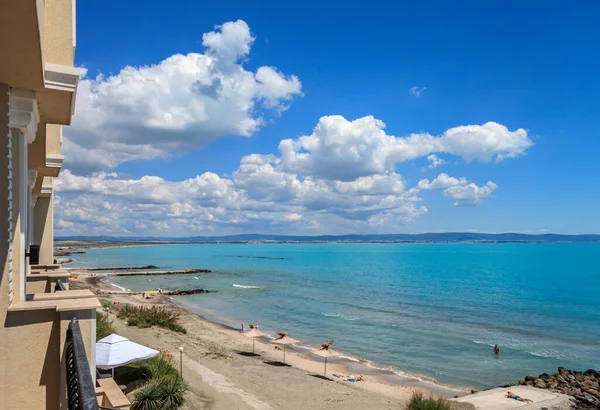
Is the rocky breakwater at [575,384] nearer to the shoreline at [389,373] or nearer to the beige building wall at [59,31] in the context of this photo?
the shoreline at [389,373]

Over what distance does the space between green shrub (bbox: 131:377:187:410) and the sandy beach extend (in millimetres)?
817

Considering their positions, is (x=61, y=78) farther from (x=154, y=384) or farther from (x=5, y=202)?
(x=154, y=384)

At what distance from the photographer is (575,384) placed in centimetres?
2309

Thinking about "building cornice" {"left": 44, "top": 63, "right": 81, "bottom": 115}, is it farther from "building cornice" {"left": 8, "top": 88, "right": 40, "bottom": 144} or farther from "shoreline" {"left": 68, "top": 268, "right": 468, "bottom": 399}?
"shoreline" {"left": 68, "top": 268, "right": 468, "bottom": 399}

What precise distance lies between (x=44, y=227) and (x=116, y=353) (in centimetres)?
430

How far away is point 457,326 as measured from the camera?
3959cm

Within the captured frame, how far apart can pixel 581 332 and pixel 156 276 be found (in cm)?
6670

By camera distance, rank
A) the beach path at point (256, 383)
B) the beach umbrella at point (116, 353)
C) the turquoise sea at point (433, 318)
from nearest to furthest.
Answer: the beach umbrella at point (116, 353)
the beach path at point (256, 383)
the turquoise sea at point (433, 318)

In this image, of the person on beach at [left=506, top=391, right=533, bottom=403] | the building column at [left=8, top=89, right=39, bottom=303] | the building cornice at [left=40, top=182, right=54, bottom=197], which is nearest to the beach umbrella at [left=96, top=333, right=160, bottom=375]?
the building cornice at [left=40, top=182, right=54, bottom=197]

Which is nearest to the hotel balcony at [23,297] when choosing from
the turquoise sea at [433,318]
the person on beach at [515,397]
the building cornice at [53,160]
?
the building cornice at [53,160]

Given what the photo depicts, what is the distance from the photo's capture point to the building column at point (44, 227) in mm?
13062

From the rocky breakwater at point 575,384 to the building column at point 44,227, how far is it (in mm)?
21713

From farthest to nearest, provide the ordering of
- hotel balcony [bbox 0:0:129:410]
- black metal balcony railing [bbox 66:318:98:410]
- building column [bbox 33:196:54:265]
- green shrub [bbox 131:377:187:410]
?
green shrub [bbox 131:377:187:410] < building column [bbox 33:196:54:265] < hotel balcony [bbox 0:0:129:410] < black metal balcony railing [bbox 66:318:98:410]

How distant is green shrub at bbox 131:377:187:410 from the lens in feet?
44.0
